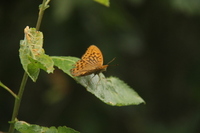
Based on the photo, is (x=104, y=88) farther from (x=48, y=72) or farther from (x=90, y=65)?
(x=48, y=72)

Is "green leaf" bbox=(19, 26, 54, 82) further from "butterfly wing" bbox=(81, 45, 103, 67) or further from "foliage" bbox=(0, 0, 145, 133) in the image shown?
"butterfly wing" bbox=(81, 45, 103, 67)

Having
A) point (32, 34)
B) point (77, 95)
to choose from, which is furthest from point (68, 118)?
point (32, 34)

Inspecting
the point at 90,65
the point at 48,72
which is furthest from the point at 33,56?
the point at 90,65

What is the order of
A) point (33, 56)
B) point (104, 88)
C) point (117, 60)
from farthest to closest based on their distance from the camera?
point (117, 60) → point (104, 88) → point (33, 56)

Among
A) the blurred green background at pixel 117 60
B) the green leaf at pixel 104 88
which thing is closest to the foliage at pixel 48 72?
the green leaf at pixel 104 88

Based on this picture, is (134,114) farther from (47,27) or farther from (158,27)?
(47,27)
